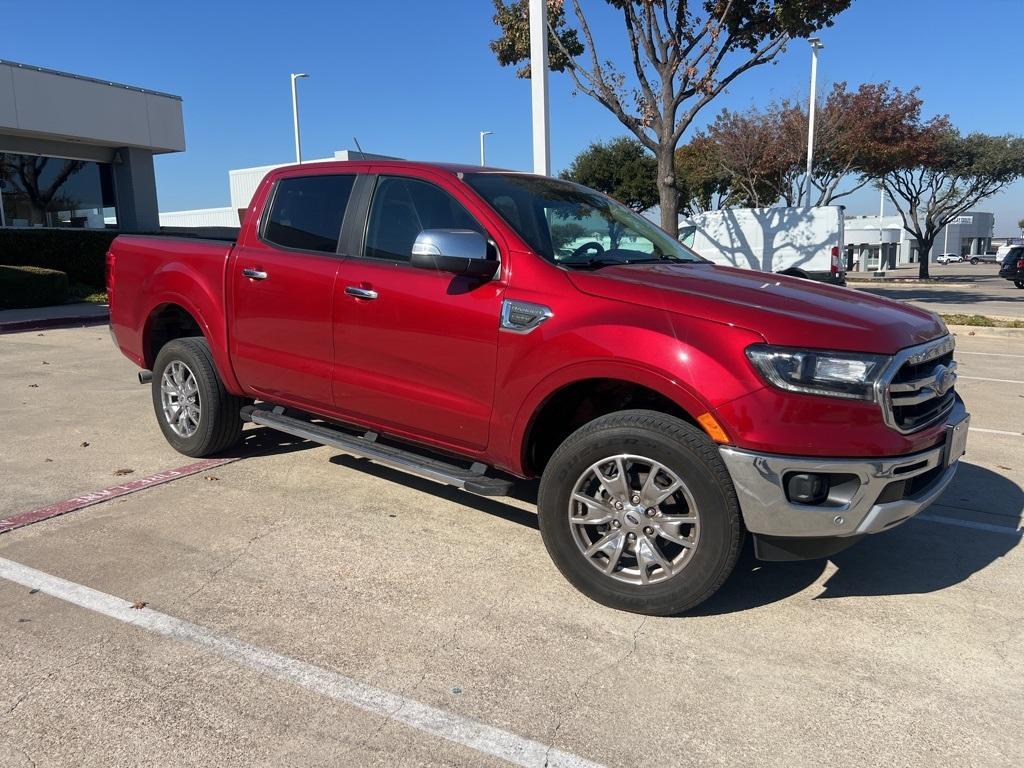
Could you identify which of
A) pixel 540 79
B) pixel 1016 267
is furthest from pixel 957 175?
pixel 540 79

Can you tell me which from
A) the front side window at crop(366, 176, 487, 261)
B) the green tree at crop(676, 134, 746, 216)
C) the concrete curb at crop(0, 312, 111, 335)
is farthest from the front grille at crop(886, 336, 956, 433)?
the green tree at crop(676, 134, 746, 216)

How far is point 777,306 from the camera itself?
10.7ft

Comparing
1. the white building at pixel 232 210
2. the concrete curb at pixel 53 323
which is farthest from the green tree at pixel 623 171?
the concrete curb at pixel 53 323

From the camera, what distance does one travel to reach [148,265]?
557 centimetres

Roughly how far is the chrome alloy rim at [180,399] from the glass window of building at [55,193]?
17.7 meters

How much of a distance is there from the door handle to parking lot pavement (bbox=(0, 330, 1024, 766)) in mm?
1251

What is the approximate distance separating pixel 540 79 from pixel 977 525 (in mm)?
8092

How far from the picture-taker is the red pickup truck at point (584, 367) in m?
3.05

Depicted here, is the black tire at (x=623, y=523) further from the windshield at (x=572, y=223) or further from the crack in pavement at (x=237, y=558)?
the crack in pavement at (x=237, y=558)

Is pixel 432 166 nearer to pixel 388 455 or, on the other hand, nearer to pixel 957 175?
pixel 388 455

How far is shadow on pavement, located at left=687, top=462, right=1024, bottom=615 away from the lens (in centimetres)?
371

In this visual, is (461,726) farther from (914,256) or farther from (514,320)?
(914,256)

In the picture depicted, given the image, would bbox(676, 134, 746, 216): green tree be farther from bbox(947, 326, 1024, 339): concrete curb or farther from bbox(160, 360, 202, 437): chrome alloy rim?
bbox(160, 360, 202, 437): chrome alloy rim

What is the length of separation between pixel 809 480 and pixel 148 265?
15.1 feet
